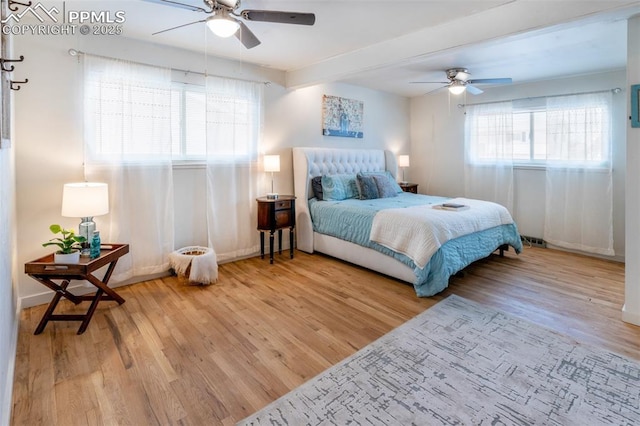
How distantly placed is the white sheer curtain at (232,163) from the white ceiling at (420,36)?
1.49 feet

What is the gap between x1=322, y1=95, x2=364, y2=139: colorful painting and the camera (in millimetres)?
5087

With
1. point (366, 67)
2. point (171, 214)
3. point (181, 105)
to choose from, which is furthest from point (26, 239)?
point (366, 67)

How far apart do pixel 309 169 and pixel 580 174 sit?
376cm

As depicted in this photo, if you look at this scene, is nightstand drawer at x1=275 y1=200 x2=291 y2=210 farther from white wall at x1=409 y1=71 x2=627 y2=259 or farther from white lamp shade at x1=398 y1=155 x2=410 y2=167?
white wall at x1=409 y1=71 x2=627 y2=259

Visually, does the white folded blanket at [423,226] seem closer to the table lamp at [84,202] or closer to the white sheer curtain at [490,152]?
the white sheer curtain at [490,152]

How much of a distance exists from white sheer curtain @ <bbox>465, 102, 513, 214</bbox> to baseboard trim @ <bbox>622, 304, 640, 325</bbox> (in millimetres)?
2802

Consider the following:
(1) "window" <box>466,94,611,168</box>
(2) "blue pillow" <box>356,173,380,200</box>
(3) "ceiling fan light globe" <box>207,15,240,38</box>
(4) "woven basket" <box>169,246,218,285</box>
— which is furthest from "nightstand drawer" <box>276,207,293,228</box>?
(1) "window" <box>466,94,611,168</box>

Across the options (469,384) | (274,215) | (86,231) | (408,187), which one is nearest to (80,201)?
(86,231)

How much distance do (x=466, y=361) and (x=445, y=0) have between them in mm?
2576

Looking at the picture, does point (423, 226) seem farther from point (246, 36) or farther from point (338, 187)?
point (246, 36)

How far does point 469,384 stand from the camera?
Result: 1.94m

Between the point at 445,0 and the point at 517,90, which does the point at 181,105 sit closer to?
the point at 445,0

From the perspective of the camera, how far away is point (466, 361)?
7.09 ft

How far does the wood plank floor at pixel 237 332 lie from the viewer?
5.92 feet
